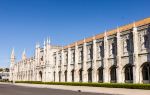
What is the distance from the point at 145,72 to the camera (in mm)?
38562

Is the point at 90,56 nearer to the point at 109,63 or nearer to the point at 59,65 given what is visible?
the point at 109,63

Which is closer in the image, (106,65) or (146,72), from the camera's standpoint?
(146,72)

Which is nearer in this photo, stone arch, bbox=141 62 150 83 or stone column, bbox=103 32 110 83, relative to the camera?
stone arch, bbox=141 62 150 83

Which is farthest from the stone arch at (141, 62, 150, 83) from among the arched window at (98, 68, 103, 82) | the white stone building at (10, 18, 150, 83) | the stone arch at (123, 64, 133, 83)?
the arched window at (98, 68, 103, 82)

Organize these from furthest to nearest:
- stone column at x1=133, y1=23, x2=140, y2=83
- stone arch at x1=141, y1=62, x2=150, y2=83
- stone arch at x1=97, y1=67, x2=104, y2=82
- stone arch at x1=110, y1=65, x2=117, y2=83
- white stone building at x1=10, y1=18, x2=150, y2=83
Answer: stone arch at x1=97, y1=67, x2=104, y2=82 → stone arch at x1=110, y1=65, x2=117, y2=83 → white stone building at x1=10, y1=18, x2=150, y2=83 → stone column at x1=133, y1=23, x2=140, y2=83 → stone arch at x1=141, y1=62, x2=150, y2=83

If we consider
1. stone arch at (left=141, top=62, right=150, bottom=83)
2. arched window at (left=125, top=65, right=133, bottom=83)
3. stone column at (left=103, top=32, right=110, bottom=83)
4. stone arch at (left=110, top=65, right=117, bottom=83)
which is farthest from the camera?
stone column at (left=103, top=32, right=110, bottom=83)

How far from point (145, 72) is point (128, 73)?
11.2ft

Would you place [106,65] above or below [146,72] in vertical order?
above

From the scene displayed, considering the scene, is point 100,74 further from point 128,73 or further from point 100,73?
point 128,73

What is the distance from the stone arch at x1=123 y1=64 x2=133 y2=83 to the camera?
40.7 metres

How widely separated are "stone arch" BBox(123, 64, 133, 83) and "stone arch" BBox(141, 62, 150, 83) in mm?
2227

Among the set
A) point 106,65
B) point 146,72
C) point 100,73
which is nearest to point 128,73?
point 146,72

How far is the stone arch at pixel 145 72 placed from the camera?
1494 inches

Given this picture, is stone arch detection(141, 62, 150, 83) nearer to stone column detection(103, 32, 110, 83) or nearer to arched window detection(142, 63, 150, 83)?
arched window detection(142, 63, 150, 83)
